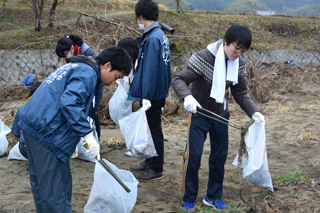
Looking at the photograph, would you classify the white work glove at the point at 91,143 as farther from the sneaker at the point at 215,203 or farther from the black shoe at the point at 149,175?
the black shoe at the point at 149,175

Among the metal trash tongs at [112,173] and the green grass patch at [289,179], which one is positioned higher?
the metal trash tongs at [112,173]

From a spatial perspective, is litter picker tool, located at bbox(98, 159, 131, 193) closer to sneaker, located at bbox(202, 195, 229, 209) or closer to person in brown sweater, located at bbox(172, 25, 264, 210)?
person in brown sweater, located at bbox(172, 25, 264, 210)

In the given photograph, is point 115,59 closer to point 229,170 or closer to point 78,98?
point 78,98

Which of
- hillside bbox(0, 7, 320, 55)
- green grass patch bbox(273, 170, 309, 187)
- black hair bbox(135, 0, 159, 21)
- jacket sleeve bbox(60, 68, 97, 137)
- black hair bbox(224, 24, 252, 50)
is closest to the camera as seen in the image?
jacket sleeve bbox(60, 68, 97, 137)

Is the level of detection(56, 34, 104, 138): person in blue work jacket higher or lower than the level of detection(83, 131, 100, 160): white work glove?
higher

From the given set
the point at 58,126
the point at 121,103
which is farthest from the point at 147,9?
the point at 58,126

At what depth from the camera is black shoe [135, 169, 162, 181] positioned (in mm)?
3490

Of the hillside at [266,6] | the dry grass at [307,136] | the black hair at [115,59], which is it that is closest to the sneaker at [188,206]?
the black hair at [115,59]

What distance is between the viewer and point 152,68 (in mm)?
3236

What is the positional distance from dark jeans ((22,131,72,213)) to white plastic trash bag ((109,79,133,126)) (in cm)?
162

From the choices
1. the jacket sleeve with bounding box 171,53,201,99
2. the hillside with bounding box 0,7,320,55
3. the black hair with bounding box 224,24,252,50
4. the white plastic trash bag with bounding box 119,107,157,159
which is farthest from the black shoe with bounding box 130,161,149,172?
the hillside with bounding box 0,7,320,55

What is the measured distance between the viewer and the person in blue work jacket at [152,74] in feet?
10.6

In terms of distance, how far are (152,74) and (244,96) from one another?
89 centimetres

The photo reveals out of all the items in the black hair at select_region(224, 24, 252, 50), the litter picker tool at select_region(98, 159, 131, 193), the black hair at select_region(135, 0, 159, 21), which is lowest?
the litter picker tool at select_region(98, 159, 131, 193)
